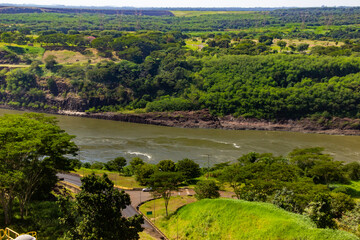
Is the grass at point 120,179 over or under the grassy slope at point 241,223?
under

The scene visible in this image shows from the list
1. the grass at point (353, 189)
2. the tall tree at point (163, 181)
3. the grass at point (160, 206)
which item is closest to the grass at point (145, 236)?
the grass at point (160, 206)

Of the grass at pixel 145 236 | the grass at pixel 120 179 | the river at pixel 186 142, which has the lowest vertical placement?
the river at pixel 186 142

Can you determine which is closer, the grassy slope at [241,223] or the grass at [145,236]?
the grassy slope at [241,223]

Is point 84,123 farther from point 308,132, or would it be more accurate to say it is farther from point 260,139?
point 308,132

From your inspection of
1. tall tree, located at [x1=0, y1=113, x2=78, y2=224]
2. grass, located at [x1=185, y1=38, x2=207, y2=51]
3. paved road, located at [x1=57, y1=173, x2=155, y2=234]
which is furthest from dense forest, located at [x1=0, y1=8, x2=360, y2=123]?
tall tree, located at [x1=0, y1=113, x2=78, y2=224]

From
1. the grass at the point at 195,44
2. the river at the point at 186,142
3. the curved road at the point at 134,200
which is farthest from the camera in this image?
the grass at the point at 195,44

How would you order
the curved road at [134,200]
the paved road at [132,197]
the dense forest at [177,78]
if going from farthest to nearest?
the dense forest at [177,78]
the paved road at [132,197]
the curved road at [134,200]

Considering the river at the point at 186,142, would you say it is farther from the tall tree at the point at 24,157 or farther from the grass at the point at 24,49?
the grass at the point at 24,49
